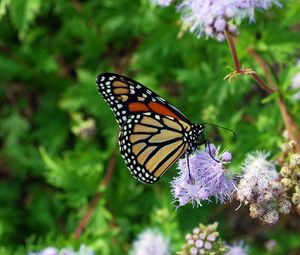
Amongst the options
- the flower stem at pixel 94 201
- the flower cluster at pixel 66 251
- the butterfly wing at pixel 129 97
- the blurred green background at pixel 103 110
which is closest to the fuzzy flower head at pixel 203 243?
the butterfly wing at pixel 129 97

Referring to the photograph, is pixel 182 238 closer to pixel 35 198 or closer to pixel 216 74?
pixel 216 74

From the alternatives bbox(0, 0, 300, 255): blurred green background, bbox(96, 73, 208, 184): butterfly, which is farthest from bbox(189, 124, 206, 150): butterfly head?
bbox(0, 0, 300, 255): blurred green background

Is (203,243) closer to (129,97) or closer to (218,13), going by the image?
(129,97)

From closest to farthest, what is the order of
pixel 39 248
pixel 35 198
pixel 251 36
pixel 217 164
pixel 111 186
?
pixel 217 164 → pixel 39 248 → pixel 251 36 → pixel 111 186 → pixel 35 198

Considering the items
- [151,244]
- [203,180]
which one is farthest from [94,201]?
[203,180]

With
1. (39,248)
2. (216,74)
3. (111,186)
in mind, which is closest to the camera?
(39,248)

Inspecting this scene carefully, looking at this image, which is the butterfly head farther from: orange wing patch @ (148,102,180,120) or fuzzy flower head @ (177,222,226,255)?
fuzzy flower head @ (177,222,226,255)

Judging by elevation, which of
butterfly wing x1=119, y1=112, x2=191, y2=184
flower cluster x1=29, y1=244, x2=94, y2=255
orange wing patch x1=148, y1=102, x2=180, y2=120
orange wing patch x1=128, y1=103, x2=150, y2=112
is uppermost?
orange wing patch x1=148, y1=102, x2=180, y2=120

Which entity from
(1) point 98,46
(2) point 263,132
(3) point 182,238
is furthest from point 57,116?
(2) point 263,132

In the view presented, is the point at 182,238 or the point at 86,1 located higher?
the point at 86,1
